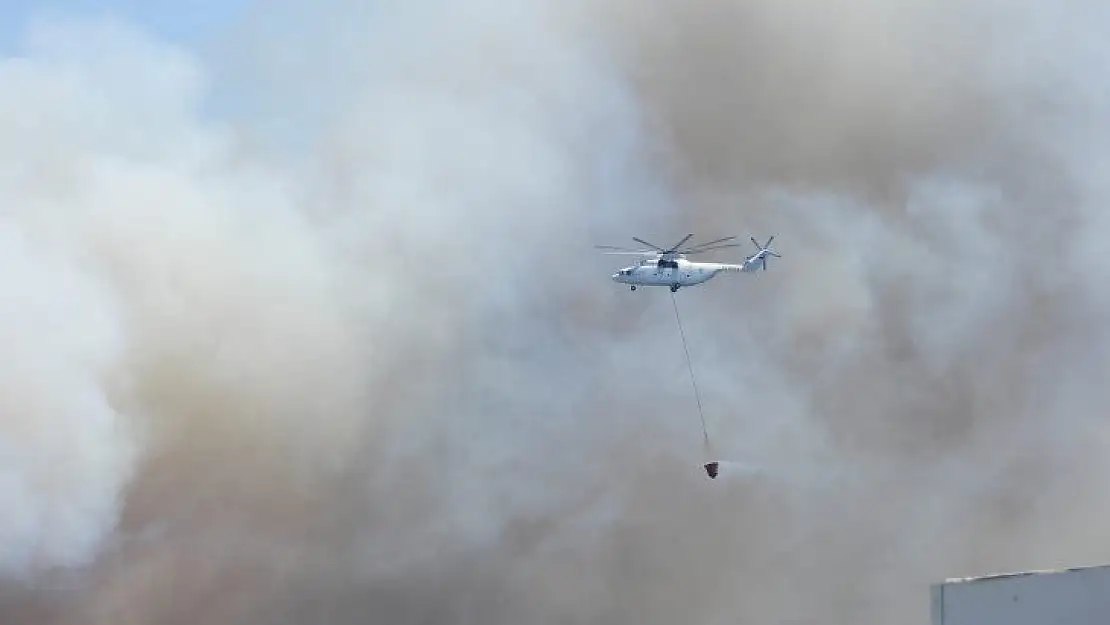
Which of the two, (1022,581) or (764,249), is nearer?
(1022,581)

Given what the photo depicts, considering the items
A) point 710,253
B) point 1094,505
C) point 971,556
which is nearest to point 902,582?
point 971,556

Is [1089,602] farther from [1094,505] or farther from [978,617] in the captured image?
[1094,505]

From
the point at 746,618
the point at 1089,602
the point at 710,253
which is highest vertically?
the point at 710,253

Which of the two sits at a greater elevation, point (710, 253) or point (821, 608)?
point (710, 253)

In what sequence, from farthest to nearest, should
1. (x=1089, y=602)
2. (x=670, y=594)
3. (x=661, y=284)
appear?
(x=670, y=594) < (x=661, y=284) < (x=1089, y=602)

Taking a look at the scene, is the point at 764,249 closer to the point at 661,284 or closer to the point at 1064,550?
the point at 661,284

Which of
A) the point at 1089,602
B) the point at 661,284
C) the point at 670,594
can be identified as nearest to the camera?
→ the point at 1089,602

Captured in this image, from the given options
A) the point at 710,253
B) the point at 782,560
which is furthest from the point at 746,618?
the point at 710,253
